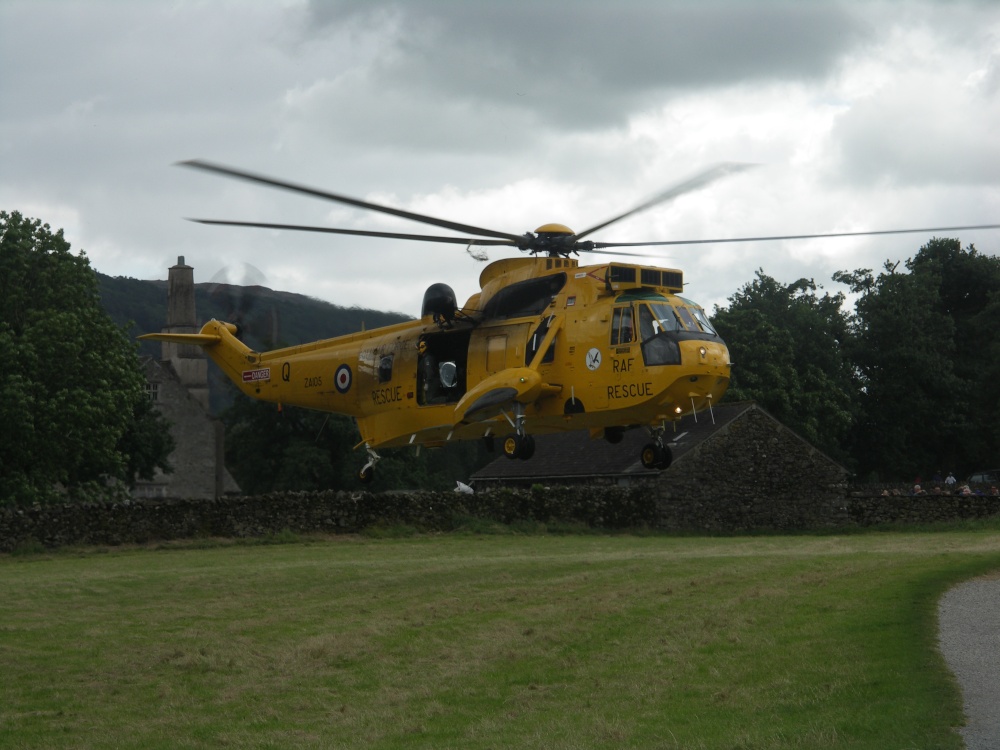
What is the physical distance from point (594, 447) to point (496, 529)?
1543 centimetres

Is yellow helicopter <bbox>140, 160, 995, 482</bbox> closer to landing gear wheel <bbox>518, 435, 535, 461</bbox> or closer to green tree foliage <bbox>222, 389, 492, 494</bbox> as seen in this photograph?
landing gear wheel <bbox>518, 435, 535, 461</bbox>

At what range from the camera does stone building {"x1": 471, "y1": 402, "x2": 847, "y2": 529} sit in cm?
4953

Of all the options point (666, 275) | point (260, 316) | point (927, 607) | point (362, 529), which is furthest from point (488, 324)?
point (362, 529)

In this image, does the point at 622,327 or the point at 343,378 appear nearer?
the point at 622,327

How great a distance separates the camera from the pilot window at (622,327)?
23422mm

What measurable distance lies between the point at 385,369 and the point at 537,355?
439cm

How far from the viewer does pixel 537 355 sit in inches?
960

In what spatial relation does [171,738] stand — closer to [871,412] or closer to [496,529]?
[496,529]

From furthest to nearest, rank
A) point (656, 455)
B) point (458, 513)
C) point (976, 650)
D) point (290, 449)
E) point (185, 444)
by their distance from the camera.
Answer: point (185, 444)
point (290, 449)
point (458, 513)
point (656, 455)
point (976, 650)

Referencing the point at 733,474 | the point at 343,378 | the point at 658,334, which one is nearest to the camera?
the point at 658,334

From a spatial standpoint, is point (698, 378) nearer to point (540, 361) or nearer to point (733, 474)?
point (540, 361)

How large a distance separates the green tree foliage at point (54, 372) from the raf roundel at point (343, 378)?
1892 cm

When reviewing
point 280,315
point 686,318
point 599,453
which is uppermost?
point 280,315

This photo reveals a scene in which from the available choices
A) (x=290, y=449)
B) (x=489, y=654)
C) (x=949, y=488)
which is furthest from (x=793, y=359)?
(x=489, y=654)
